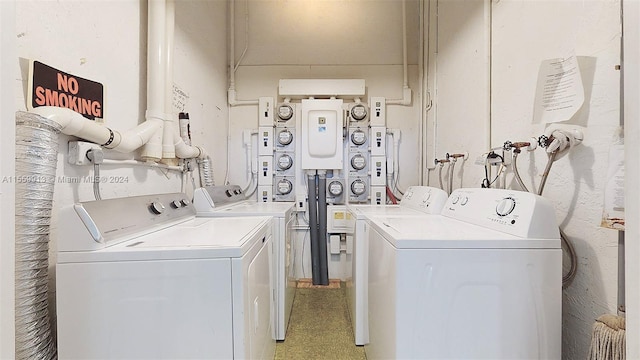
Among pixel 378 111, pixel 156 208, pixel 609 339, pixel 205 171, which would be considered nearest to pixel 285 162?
pixel 205 171

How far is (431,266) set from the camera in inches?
36.3

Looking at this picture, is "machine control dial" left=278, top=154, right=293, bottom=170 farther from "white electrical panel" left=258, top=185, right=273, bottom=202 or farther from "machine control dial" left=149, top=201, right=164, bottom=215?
"machine control dial" left=149, top=201, right=164, bottom=215

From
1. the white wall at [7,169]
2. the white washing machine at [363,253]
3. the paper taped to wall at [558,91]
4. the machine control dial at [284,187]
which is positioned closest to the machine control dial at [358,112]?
the machine control dial at [284,187]

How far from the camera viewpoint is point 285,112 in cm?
276

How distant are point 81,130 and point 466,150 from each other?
1904mm

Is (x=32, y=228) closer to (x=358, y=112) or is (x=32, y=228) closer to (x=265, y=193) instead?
(x=265, y=193)

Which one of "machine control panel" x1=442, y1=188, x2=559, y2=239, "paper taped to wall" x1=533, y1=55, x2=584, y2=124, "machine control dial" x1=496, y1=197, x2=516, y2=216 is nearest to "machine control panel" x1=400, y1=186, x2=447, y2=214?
"machine control panel" x1=442, y1=188, x2=559, y2=239

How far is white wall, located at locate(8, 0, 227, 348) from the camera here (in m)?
0.93

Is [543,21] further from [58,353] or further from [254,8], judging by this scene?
[254,8]

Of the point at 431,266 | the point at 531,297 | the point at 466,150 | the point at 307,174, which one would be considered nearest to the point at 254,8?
the point at 307,174

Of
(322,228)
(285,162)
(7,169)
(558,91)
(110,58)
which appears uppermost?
(110,58)

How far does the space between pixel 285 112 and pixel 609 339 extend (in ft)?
8.15

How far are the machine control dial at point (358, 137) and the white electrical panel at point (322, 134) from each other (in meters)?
0.16

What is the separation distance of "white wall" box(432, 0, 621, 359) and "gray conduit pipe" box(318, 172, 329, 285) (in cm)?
152
